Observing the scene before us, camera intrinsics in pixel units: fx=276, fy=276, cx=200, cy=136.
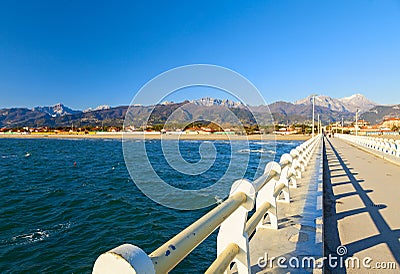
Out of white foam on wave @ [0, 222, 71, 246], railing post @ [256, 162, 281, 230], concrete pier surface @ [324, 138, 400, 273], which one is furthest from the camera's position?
white foam on wave @ [0, 222, 71, 246]

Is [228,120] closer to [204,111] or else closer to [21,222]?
[204,111]

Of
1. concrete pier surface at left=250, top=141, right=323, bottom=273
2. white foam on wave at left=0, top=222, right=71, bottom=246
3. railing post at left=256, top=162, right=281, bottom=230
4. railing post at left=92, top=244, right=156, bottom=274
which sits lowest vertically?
white foam on wave at left=0, top=222, right=71, bottom=246

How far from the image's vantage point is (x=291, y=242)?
320 centimetres

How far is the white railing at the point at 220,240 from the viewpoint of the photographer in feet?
3.60

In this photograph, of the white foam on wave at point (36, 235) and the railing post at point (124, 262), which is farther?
the white foam on wave at point (36, 235)

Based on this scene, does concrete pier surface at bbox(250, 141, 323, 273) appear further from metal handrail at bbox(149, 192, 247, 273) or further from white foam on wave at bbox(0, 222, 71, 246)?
white foam on wave at bbox(0, 222, 71, 246)

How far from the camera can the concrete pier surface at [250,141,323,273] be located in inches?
105

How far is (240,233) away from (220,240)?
0.19 m

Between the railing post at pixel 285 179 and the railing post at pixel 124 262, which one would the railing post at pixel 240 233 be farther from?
the railing post at pixel 285 179

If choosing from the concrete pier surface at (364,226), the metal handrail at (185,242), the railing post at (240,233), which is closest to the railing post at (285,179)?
the concrete pier surface at (364,226)

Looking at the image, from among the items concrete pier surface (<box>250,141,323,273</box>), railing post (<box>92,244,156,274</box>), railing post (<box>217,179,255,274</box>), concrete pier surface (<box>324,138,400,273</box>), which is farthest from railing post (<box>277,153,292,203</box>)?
railing post (<box>92,244,156,274</box>)

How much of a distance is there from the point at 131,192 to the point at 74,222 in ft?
15.1

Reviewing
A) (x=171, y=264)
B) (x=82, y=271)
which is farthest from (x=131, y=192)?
(x=171, y=264)

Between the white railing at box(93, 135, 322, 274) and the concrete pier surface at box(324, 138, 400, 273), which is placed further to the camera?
the concrete pier surface at box(324, 138, 400, 273)
